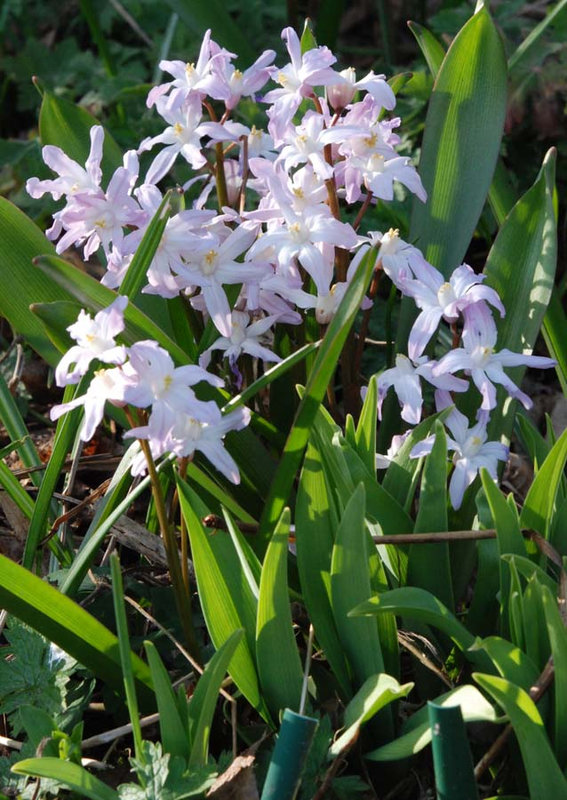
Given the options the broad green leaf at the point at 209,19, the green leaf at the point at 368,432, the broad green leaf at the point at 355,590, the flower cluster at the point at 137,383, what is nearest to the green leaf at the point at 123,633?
the flower cluster at the point at 137,383

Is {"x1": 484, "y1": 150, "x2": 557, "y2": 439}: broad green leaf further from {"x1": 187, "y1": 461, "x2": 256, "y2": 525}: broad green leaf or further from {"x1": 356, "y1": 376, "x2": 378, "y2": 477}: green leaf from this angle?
{"x1": 187, "y1": 461, "x2": 256, "y2": 525}: broad green leaf

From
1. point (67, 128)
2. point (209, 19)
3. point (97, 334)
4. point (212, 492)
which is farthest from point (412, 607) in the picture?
point (209, 19)

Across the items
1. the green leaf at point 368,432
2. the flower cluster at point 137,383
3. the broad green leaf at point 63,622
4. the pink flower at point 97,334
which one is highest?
the pink flower at point 97,334

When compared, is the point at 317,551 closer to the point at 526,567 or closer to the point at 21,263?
the point at 526,567

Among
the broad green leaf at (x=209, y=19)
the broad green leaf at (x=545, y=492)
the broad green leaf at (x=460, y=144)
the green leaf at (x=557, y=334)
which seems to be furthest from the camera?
the broad green leaf at (x=209, y=19)

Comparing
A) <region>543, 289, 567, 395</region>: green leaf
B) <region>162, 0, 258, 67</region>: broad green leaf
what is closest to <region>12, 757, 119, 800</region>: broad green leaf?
<region>543, 289, 567, 395</region>: green leaf

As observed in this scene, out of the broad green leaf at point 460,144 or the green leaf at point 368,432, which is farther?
the broad green leaf at point 460,144

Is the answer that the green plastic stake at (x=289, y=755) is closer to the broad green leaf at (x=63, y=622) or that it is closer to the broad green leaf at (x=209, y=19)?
the broad green leaf at (x=63, y=622)
